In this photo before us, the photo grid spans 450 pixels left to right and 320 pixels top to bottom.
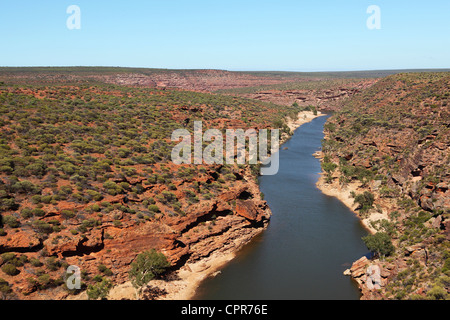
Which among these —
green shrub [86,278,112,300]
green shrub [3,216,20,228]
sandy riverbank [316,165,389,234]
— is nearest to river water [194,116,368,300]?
sandy riverbank [316,165,389,234]

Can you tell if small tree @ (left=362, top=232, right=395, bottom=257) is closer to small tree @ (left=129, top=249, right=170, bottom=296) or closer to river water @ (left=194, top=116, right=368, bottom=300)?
river water @ (left=194, top=116, right=368, bottom=300)

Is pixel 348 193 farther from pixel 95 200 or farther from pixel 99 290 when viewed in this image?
pixel 99 290

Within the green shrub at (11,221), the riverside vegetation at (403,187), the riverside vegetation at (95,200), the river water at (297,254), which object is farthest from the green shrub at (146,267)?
the riverside vegetation at (403,187)

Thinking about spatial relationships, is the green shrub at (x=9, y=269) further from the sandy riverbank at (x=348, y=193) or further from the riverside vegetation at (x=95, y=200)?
the sandy riverbank at (x=348, y=193)

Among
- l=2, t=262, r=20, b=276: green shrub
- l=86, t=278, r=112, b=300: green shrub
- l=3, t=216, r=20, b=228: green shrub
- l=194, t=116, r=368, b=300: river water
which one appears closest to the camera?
l=2, t=262, r=20, b=276: green shrub

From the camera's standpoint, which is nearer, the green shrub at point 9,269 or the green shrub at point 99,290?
the green shrub at point 9,269

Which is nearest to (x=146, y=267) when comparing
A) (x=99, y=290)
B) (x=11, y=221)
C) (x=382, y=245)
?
(x=99, y=290)

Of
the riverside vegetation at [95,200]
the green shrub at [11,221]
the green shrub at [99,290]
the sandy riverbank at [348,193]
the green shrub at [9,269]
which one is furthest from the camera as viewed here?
the sandy riverbank at [348,193]
